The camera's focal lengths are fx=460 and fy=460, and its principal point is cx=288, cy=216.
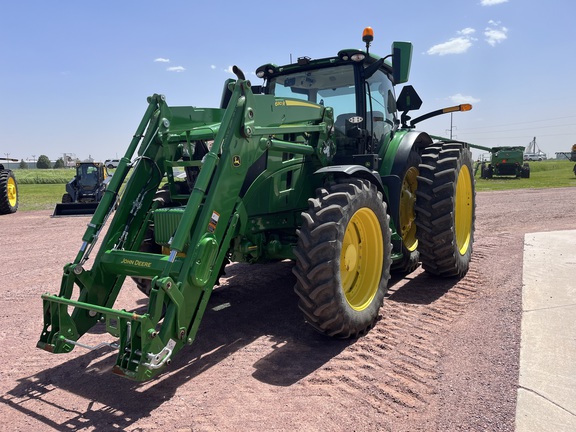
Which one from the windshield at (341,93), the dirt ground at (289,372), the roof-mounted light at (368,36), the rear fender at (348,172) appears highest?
the roof-mounted light at (368,36)

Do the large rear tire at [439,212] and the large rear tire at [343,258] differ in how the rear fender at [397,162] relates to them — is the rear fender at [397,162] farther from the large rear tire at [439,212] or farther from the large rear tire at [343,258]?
the large rear tire at [343,258]

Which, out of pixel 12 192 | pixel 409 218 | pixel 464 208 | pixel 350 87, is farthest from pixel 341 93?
pixel 12 192

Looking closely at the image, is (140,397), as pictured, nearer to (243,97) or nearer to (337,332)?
(337,332)

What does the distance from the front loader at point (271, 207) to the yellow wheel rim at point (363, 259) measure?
1cm

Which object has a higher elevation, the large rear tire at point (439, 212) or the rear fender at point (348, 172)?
the rear fender at point (348, 172)

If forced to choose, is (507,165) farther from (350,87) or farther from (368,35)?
(368,35)

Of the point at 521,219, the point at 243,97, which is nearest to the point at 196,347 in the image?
the point at 243,97

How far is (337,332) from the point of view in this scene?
13.0 ft

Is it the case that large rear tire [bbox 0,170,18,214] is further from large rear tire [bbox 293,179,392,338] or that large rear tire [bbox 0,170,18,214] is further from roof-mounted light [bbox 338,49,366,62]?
large rear tire [bbox 293,179,392,338]

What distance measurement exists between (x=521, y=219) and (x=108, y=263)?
1049 centimetres

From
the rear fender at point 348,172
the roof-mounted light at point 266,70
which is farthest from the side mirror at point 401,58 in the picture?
the roof-mounted light at point 266,70

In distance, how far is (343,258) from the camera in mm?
4363

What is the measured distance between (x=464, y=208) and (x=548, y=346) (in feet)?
10.6

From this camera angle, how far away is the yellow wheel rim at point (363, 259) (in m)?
4.49
